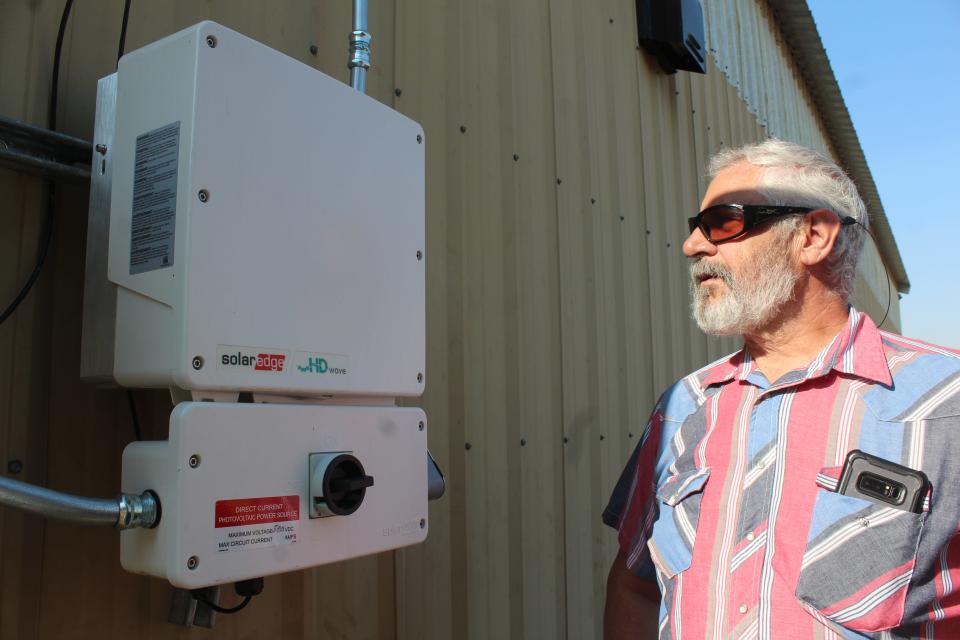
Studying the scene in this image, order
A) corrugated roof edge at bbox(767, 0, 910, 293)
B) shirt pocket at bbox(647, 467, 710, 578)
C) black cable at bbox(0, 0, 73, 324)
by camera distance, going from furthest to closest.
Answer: corrugated roof edge at bbox(767, 0, 910, 293)
shirt pocket at bbox(647, 467, 710, 578)
black cable at bbox(0, 0, 73, 324)

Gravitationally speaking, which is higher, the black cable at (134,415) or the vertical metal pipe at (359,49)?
the vertical metal pipe at (359,49)

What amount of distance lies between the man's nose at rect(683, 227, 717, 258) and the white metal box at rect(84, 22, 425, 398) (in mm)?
841

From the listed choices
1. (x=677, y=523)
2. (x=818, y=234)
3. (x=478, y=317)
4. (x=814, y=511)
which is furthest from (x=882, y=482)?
(x=478, y=317)

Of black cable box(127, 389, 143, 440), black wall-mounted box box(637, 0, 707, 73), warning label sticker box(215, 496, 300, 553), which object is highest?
black wall-mounted box box(637, 0, 707, 73)

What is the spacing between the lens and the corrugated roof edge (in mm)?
6847

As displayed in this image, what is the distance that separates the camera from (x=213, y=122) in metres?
1.03

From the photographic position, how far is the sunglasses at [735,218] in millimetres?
1713

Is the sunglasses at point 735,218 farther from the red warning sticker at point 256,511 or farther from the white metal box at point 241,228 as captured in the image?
the red warning sticker at point 256,511

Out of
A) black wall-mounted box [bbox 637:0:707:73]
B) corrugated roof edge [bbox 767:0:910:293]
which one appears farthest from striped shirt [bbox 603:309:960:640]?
corrugated roof edge [bbox 767:0:910:293]

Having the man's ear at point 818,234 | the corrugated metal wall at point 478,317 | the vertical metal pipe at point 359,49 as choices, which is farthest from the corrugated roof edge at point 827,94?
the vertical metal pipe at point 359,49

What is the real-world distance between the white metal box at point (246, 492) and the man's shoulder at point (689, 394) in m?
0.80

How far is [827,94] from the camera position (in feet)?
29.9

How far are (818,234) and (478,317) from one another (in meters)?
0.90

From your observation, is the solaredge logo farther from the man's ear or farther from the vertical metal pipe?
the man's ear
